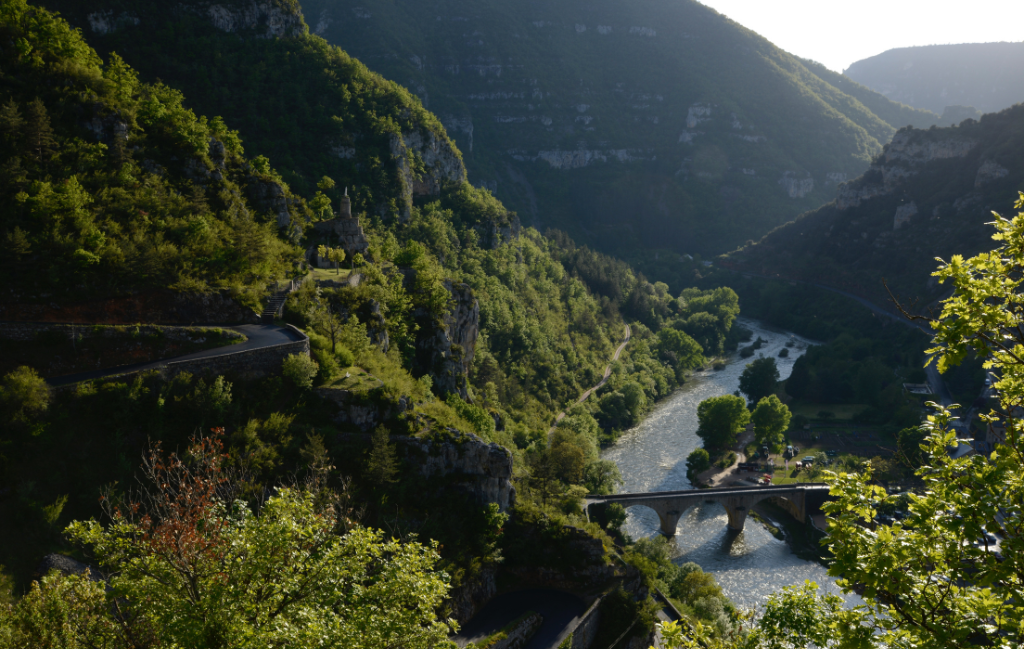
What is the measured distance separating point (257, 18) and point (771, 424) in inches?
3356

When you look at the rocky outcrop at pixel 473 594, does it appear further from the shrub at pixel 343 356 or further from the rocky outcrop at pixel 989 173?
the rocky outcrop at pixel 989 173

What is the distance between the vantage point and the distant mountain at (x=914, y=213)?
111312mm

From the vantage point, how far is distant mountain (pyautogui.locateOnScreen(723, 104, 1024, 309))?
4382 inches

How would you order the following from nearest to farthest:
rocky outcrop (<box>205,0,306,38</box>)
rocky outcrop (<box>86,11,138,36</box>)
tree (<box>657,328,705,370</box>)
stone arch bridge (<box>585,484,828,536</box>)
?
stone arch bridge (<box>585,484,828,536</box>) → rocky outcrop (<box>86,11,138,36</box>) → rocky outcrop (<box>205,0,306,38</box>) → tree (<box>657,328,705,370</box>)

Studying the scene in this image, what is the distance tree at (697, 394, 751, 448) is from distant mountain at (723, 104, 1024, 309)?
47.4 meters

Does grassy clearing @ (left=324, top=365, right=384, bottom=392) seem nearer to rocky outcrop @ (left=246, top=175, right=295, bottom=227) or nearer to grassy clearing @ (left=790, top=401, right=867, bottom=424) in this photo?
rocky outcrop @ (left=246, top=175, right=295, bottom=227)

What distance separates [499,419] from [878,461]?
43979 millimetres

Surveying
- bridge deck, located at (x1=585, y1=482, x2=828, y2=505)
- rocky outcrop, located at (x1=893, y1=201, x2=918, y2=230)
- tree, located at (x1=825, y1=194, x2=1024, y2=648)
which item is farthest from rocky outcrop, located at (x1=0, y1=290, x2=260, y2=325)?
rocky outcrop, located at (x1=893, y1=201, x2=918, y2=230)

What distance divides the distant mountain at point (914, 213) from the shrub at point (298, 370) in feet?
338

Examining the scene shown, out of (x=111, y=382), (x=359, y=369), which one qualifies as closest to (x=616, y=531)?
(x=359, y=369)

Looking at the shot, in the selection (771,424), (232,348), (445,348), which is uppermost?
(232,348)

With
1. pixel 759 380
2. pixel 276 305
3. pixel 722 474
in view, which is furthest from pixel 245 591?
pixel 759 380

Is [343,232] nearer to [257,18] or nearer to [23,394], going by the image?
[23,394]

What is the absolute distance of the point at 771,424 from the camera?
76.0m
